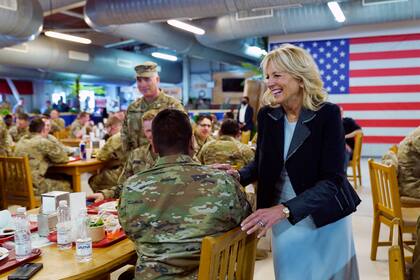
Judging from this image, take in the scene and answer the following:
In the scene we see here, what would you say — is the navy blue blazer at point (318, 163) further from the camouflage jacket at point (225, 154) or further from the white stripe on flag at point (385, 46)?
the white stripe on flag at point (385, 46)

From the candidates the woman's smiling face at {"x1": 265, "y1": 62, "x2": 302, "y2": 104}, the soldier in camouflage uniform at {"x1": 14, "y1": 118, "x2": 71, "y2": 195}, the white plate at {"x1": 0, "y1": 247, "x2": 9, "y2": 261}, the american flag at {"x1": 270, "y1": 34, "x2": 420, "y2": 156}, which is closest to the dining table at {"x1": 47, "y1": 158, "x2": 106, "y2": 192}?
the soldier in camouflage uniform at {"x1": 14, "y1": 118, "x2": 71, "y2": 195}

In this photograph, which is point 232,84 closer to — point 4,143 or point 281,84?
point 4,143

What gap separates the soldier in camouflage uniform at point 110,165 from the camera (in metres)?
4.77

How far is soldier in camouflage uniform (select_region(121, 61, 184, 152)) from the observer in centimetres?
386

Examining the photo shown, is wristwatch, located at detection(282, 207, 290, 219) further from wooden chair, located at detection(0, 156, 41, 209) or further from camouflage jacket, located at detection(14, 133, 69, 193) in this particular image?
camouflage jacket, located at detection(14, 133, 69, 193)

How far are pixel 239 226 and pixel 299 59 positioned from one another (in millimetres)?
680

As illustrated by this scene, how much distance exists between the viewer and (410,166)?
3.35 metres

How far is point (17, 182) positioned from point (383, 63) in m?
7.91

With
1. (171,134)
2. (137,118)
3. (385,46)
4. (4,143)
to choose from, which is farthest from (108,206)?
(385,46)

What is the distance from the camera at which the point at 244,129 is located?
30.6 feet

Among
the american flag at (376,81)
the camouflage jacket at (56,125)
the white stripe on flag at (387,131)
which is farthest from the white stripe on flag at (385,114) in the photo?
the camouflage jacket at (56,125)

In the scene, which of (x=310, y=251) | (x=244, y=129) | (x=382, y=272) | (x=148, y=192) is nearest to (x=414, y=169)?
(x=382, y=272)

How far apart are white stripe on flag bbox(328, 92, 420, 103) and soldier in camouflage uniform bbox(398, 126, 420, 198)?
6.03 m

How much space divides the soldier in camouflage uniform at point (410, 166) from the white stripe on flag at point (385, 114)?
21.5ft
